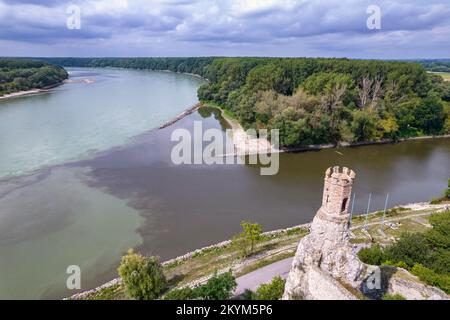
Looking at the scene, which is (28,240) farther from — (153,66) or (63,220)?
(153,66)

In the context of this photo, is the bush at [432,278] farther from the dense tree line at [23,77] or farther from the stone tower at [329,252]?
the dense tree line at [23,77]

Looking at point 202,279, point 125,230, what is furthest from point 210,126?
point 202,279

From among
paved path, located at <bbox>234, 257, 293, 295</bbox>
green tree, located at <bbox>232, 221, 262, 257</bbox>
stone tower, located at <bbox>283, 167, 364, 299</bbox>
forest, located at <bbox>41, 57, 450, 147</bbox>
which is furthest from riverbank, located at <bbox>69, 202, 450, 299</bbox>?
forest, located at <bbox>41, 57, 450, 147</bbox>

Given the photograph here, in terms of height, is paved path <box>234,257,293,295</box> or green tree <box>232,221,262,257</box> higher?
green tree <box>232,221,262,257</box>

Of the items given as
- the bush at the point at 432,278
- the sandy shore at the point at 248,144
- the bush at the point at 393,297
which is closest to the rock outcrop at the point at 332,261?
the bush at the point at 393,297

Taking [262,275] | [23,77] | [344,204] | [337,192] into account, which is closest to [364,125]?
[262,275]

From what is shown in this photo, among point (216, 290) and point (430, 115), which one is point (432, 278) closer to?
point (216, 290)

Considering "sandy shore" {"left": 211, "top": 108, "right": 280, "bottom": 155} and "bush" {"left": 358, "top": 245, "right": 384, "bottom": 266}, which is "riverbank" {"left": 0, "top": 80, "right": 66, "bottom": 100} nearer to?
"sandy shore" {"left": 211, "top": 108, "right": 280, "bottom": 155}
